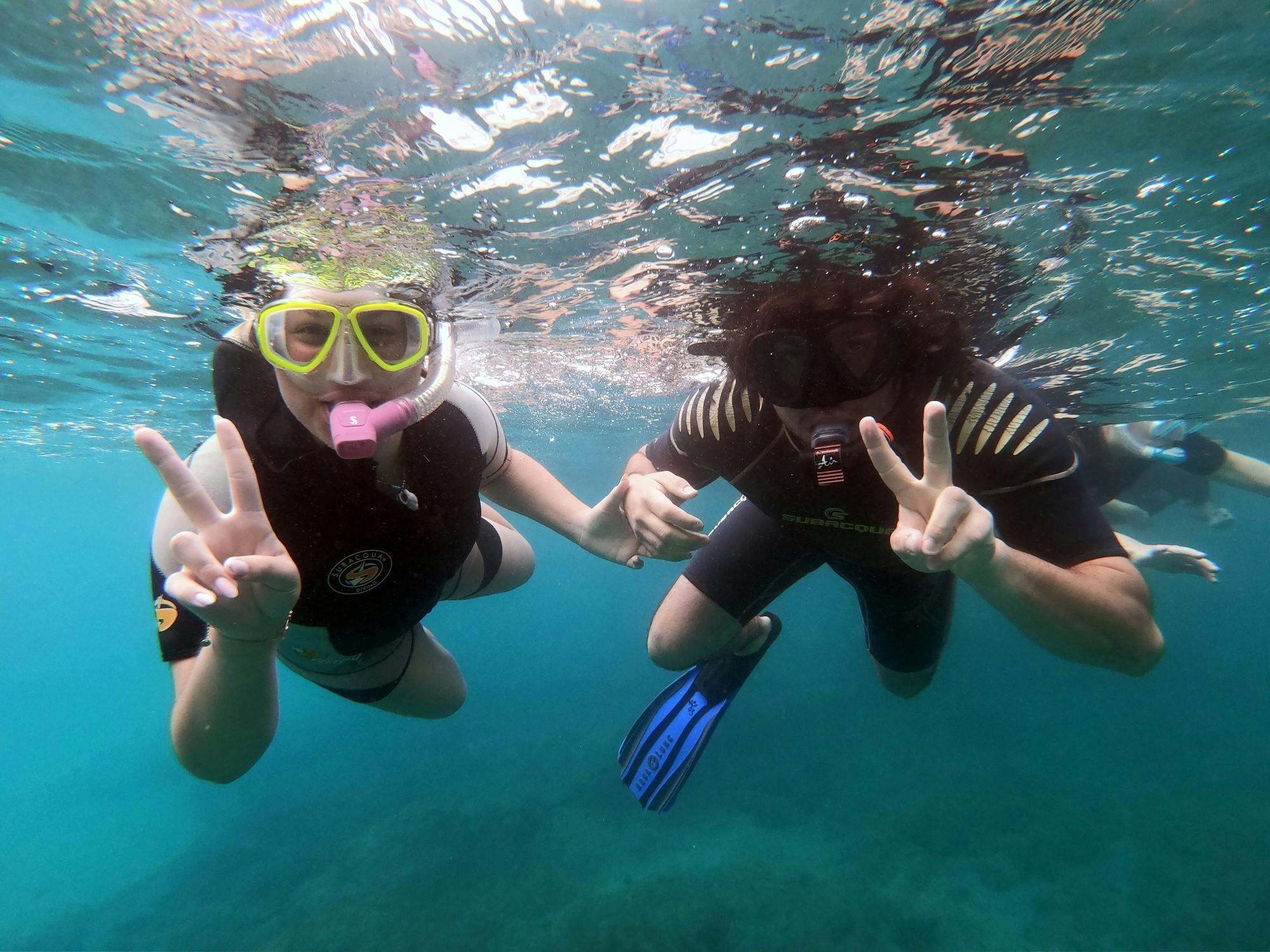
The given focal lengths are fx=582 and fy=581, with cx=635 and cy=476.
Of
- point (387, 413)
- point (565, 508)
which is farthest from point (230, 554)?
point (565, 508)

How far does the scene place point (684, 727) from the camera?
7.79 meters

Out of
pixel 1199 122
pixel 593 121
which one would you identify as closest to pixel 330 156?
pixel 593 121

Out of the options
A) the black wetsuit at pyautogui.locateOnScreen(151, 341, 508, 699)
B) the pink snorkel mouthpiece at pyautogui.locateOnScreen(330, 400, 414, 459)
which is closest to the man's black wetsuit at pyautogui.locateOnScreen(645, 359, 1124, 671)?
the black wetsuit at pyautogui.locateOnScreen(151, 341, 508, 699)

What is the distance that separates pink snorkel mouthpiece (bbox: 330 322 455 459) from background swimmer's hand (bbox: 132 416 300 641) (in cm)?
51

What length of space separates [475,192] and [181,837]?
26.9 meters

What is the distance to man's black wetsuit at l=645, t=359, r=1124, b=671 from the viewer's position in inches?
137

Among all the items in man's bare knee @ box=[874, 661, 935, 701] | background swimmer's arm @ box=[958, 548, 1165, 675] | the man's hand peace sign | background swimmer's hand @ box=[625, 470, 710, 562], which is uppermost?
the man's hand peace sign

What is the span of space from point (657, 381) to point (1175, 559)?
11.5 m

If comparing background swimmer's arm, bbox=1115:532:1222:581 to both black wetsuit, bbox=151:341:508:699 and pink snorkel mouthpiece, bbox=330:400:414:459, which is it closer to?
black wetsuit, bbox=151:341:508:699

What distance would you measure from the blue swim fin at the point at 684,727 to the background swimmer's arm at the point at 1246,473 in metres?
9.81

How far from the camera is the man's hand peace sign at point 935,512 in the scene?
2.42 meters

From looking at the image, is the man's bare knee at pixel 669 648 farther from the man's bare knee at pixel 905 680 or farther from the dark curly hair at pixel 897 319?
the dark curly hair at pixel 897 319

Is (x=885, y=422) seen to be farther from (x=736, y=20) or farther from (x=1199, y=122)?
(x=1199, y=122)

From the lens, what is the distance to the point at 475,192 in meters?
5.95
